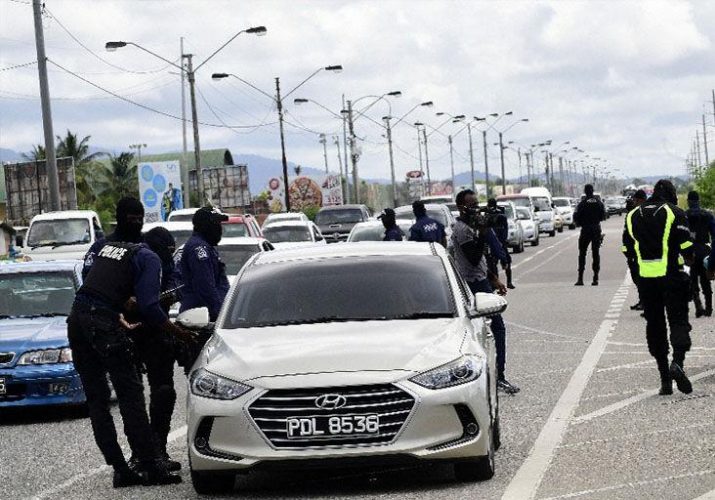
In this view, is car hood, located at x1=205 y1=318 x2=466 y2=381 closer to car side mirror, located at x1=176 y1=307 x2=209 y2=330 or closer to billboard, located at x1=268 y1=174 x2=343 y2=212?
car side mirror, located at x1=176 y1=307 x2=209 y2=330

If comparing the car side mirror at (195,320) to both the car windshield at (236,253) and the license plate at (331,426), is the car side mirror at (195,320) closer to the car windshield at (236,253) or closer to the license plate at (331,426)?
the license plate at (331,426)

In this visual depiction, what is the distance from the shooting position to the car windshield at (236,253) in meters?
23.1

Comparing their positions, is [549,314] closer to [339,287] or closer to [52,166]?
[339,287]

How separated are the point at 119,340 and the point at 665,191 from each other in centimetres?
575

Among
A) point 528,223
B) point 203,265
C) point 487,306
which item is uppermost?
point 203,265

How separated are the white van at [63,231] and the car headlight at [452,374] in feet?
82.0

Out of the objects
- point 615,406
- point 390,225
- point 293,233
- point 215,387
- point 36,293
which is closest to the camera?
point 215,387

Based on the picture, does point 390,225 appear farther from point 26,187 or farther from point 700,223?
point 26,187

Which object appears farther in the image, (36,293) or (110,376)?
(36,293)

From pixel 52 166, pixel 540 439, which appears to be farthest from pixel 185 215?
pixel 540 439

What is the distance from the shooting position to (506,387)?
13.7m

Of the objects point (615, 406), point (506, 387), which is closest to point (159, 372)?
point (615, 406)

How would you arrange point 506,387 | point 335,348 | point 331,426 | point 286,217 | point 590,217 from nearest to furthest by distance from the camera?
point 331,426 → point 335,348 → point 506,387 → point 590,217 → point 286,217

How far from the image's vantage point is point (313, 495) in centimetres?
893
